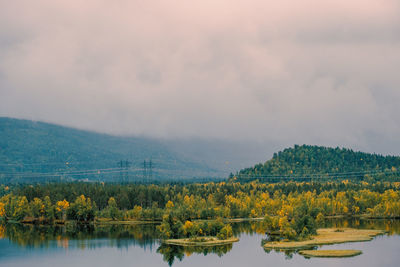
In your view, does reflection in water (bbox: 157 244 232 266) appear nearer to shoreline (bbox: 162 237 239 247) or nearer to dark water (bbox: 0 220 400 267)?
dark water (bbox: 0 220 400 267)

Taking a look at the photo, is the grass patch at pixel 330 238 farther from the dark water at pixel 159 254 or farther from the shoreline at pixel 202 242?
the shoreline at pixel 202 242

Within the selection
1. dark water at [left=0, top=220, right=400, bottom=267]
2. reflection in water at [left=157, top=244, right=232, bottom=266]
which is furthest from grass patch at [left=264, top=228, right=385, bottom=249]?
reflection in water at [left=157, top=244, right=232, bottom=266]

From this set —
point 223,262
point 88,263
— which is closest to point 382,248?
point 223,262

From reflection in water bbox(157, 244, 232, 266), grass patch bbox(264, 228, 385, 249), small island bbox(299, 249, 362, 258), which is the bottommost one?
small island bbox(299, 249, 362, 258)

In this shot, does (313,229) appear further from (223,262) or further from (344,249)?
(223,262)

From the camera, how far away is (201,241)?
574 ft

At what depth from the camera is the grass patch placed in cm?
16738

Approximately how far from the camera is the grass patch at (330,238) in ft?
549

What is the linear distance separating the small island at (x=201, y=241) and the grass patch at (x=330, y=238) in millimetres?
13381

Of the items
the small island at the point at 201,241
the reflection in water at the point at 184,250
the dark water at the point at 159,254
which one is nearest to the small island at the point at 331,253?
the dark water at the point at 159,254

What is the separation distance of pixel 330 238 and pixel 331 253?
25.0 metres

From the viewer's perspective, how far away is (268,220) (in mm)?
199875

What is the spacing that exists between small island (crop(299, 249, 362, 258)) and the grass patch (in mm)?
9289

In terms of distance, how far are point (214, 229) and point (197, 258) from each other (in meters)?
36.3
